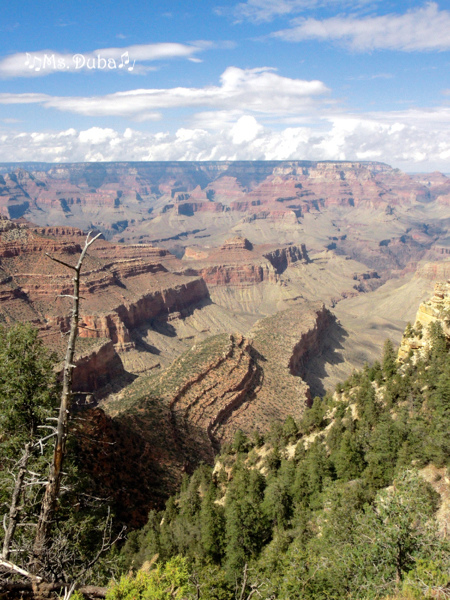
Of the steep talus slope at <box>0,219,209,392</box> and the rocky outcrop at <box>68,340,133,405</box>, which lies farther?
the steep talus slope at <box>0,219,209,392</box>

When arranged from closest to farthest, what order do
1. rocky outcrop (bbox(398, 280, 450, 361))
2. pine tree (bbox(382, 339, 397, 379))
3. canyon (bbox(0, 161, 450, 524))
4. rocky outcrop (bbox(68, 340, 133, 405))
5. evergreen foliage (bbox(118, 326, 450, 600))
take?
evergreen foliage (bbox(118, 326, 450, 600)) < rocky outcrop (bbox(398, 280, 450, 361)) < pine tree (bbox(382, 339, 397, 379)) < canyon (bbox(0, 161, 450, 524)) < rocky outcrop (bbox(68, 340, 133, 405))

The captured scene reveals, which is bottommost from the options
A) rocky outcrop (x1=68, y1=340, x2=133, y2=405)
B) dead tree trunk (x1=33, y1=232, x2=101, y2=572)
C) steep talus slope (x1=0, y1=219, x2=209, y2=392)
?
rocky outcrop (x1=68, y1=340, x2=133, y2=405)

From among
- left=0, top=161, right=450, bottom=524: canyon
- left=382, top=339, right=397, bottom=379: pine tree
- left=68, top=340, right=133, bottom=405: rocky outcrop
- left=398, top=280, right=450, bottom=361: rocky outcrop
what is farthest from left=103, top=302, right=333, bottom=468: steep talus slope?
left=398, top=280, right=450, bottom=361: rocky outcrop

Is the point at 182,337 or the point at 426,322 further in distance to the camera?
the point at 182,337

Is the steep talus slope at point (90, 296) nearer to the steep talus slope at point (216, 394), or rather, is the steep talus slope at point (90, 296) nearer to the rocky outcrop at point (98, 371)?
the rocky outcrop at point (98, 371)

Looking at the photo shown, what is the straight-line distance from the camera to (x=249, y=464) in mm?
34250

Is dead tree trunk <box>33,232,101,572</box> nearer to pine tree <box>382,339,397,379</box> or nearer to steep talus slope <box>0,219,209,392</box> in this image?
pine tree <box>382,339,397,379</box>

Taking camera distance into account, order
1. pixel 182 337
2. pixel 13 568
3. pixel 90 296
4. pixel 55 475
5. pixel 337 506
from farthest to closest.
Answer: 1. pixel 182 337
2. pixel 90 296
3. pixel 337 506
4. pixel 55 475
5. pixel 13 568

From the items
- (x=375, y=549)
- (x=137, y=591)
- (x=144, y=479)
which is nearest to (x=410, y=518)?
(x=375, y=549)

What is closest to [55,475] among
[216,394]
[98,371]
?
[216,394]

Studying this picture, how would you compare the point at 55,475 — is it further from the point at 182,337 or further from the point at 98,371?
the point at 182,337

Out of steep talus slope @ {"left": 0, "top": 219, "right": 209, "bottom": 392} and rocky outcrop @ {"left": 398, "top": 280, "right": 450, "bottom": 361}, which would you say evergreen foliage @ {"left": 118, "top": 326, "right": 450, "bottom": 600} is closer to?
rocky outcrop @ {"left": 398, "top": 280, "right": 450, "bottom": 361}

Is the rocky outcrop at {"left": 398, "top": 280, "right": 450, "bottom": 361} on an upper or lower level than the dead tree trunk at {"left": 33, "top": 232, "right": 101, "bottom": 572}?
lower

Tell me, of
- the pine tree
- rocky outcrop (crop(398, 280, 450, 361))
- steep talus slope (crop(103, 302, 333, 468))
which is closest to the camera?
rocky outcrop (crop(398, 280, 450, 361))
